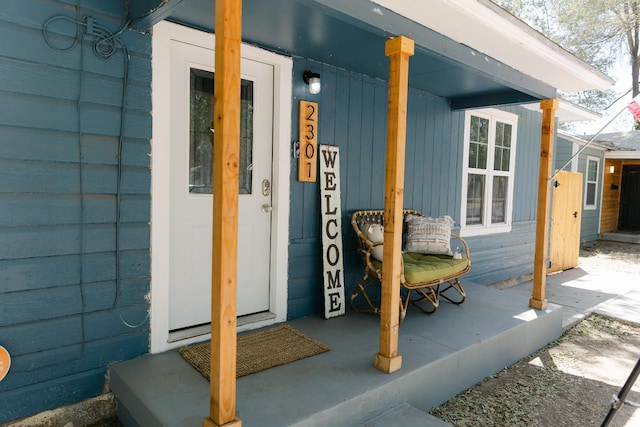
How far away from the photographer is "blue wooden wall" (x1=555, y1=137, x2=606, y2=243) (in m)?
Answer: 9.82

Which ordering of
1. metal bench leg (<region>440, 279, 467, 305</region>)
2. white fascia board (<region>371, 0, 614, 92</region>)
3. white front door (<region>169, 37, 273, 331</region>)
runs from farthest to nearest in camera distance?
1. metal bench leg (<region>440, 279, 467, 305</region>)
2. white front door (<region>169, 37, 273, 331</region>)
3. white fascia board (<region>371, 0, 614, 92</region>)

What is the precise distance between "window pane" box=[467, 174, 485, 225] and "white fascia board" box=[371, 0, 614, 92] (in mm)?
1480

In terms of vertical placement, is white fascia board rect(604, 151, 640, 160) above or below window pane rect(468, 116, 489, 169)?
above

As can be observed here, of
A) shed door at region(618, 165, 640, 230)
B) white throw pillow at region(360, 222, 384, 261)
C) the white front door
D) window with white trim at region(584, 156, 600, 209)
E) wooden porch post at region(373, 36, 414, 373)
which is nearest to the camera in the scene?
wooden porch post at region(373, 36, 414, 373)

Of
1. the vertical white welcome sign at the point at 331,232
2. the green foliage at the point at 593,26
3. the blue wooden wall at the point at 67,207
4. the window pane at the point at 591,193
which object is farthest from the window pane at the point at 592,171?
the blue wooden wall at the point at 67,207

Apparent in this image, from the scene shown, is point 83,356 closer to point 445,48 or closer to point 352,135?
point 352,135

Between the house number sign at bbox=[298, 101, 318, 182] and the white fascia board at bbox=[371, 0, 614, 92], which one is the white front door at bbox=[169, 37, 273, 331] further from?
the white fascia board at bbox=[371, 0, 614, 92]

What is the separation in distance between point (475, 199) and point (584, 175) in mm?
6791

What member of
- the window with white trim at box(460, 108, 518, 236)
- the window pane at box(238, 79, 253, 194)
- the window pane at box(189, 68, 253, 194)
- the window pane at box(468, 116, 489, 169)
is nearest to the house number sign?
the window pane at box(238, 79, 253, 194)

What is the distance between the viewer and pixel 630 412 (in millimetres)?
2760

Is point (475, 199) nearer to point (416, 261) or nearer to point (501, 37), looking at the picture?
point (416, 261)

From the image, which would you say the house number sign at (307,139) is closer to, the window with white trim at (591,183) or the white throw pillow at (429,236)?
the white throw pillow at (429,236)

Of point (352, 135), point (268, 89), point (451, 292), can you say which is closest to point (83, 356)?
point (268, 89)

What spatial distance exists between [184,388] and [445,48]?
2.62 meters
